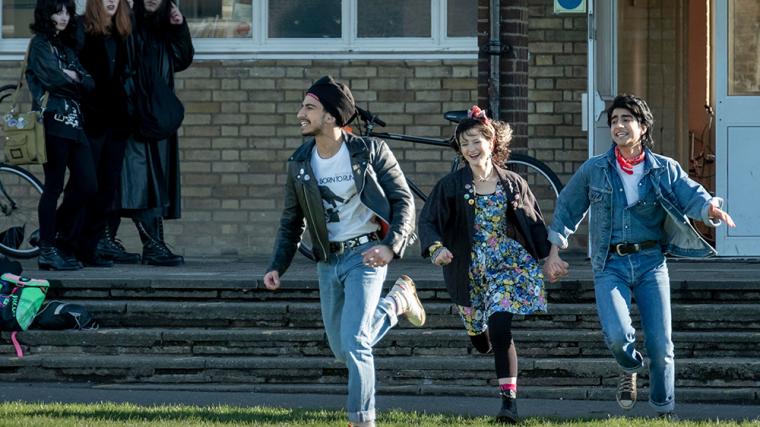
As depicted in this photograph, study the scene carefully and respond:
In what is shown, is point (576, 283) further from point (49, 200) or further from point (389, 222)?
point (49, 200)

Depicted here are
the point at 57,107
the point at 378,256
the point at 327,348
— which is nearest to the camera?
the point at 378,256

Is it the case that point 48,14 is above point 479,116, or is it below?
above

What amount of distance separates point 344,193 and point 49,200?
3.92 meters

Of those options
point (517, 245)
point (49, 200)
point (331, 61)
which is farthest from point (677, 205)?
point (331, 61)

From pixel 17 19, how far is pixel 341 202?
698 centimetres

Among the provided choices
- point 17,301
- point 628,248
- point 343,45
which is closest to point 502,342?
point 628,248

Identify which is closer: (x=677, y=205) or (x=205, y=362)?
(x=677, y=205)

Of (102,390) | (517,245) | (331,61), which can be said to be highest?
(331,61)

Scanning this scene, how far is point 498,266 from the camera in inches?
313

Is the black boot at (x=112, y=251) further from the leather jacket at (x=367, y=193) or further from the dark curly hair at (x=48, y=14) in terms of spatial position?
the leather jacket at (x=367, y=193)

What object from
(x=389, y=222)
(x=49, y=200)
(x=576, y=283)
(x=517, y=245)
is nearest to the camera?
(x=389, y=222)

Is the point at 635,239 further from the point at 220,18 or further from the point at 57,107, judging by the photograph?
the point at 220,18

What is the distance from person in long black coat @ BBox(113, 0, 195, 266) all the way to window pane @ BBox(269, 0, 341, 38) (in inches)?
80.5

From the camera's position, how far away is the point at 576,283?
9.76m
